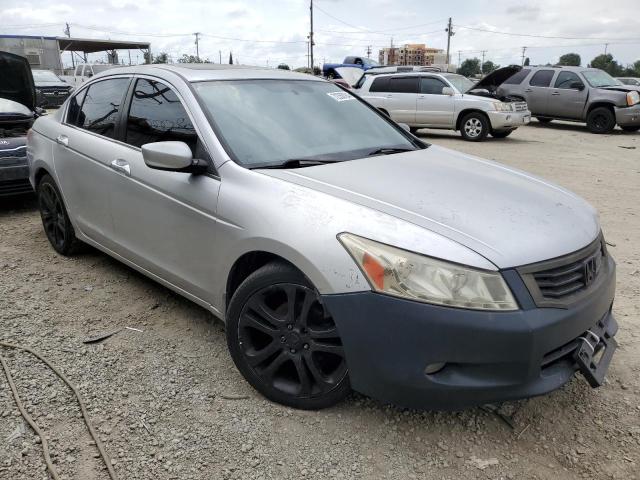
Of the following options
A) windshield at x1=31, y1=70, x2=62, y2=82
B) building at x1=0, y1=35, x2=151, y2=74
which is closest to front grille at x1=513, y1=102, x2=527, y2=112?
windshield at x1=31, y1=70, x2=62, y2=82

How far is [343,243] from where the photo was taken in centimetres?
215

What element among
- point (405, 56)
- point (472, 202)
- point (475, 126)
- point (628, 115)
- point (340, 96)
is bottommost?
point (475, 126)

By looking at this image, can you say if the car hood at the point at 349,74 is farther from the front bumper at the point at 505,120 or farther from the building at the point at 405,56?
the building at the point at 405,56

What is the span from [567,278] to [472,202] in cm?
51

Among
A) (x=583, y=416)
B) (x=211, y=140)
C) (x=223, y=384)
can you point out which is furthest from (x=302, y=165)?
(x=583, y=416)

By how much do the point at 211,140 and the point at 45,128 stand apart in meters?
2.37

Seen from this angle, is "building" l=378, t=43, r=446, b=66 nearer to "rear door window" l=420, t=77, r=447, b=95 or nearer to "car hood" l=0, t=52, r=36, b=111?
"rear door window" l=420, t=77, r=447, b=95

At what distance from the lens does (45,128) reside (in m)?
4.42

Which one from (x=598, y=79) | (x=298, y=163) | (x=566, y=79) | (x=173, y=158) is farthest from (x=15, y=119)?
(x=598, y=79)

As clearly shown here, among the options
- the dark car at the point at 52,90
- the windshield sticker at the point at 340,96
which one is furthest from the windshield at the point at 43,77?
the windshield sticker at the point at 340,96

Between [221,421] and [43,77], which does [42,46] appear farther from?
[221,421]

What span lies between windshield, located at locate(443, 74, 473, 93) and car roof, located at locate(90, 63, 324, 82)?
10800 mm

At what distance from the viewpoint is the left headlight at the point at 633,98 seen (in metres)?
14.0

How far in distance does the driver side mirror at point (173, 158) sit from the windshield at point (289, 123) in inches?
8.1
